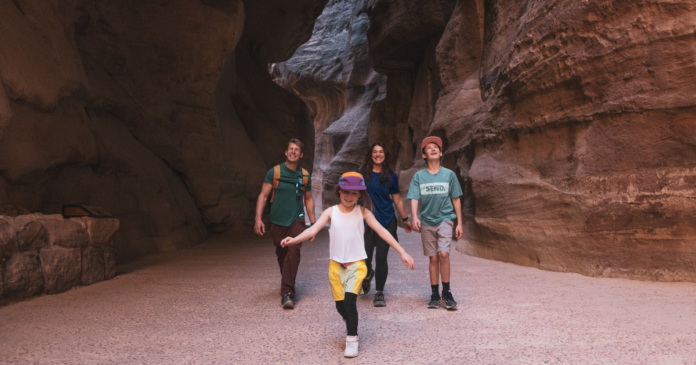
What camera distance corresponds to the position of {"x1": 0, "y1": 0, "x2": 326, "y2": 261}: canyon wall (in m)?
5.41

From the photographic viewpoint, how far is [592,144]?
557 cm

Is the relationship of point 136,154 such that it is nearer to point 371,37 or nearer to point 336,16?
point 371,37

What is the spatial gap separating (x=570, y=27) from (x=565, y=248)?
2760mm

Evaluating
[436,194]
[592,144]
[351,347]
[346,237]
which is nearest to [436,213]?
[436,194]

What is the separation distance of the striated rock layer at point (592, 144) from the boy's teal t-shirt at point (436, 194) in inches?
86.7

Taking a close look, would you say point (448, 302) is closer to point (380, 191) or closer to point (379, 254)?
point (379, 254)

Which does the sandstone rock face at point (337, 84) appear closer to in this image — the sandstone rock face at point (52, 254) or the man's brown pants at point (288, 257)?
the sandstone rock face at point (52, 254)

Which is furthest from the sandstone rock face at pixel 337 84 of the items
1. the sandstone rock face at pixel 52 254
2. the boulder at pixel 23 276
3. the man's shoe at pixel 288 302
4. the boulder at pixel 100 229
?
the boulder at pixel 23 276

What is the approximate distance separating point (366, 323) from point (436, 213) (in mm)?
1242

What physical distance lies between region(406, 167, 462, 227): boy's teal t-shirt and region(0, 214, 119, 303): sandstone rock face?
11.5ft

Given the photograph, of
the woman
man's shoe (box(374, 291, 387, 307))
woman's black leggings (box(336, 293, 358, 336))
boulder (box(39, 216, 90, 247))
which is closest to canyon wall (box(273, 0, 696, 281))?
the woman

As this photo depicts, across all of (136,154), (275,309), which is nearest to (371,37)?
(136,154)

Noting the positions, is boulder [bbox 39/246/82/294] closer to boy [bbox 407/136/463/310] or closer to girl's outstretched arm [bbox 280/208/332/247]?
girl's outstretched arm [bbox 280/208/332/247]

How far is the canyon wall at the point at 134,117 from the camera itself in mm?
5410
